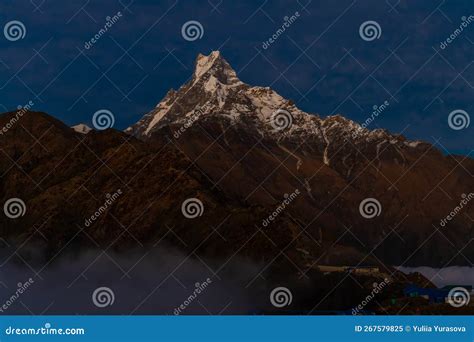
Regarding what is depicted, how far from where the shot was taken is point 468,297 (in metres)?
188
